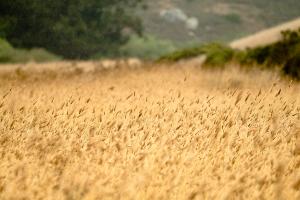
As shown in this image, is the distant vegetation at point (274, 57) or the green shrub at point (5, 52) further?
the green shrub at point (5, 52)

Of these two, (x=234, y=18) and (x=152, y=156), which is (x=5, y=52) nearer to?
(x=152, y=156)

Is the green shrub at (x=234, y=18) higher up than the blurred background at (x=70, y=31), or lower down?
lower down

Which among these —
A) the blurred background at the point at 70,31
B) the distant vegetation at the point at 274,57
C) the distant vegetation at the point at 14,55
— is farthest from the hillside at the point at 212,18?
the distant vegetation at the point at 274,57

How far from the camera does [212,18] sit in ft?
184

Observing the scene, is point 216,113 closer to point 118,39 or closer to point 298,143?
point 298,143

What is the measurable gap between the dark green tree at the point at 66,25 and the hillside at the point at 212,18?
19.9 m

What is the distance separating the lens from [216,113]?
475cm

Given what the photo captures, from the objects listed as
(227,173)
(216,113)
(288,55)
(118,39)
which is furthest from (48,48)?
(227,173)

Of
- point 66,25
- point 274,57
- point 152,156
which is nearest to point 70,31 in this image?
point 66,25

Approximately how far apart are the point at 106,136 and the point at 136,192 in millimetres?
1134

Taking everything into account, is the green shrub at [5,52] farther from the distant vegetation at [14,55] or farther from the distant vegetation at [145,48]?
the distant vegetation at [145,48]

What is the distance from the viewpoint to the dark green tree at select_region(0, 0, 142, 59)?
2547cm

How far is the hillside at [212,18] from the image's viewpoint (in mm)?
52000

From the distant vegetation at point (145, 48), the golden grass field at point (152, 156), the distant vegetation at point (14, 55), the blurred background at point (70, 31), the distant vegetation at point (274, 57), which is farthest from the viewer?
the distant vegetation at point (145, 48)
